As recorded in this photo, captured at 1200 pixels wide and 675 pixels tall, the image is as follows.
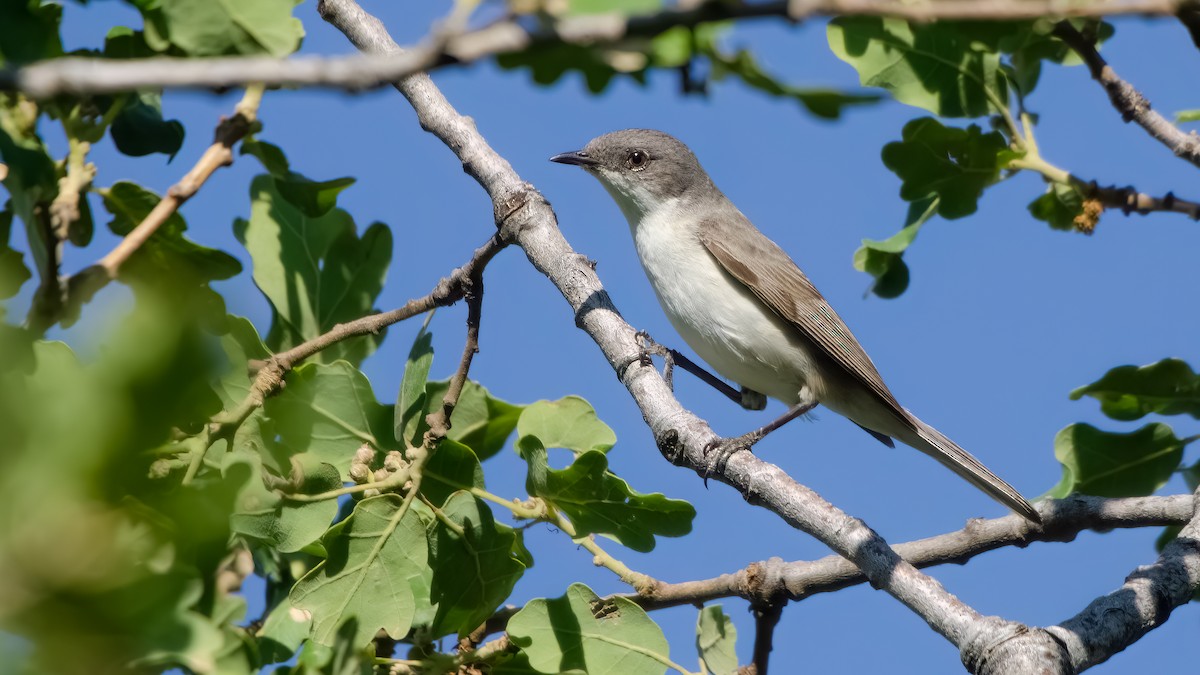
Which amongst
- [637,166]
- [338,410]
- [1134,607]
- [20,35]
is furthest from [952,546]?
[637,166]

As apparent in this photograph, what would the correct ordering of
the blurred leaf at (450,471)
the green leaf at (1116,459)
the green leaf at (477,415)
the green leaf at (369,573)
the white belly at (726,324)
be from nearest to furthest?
the green leaf at (369,573) → the blurred leaf at (450,471) → the green leaf at (477,415) → the green leaf at (1116,459) → the white belly at (726,324)

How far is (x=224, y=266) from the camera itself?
318cm

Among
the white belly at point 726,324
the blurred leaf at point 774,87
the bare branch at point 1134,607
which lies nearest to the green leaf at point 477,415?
the bare branch at point 1134,607

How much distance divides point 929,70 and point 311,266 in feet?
7.54

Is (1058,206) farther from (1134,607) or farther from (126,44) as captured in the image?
(126,44)

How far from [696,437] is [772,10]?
8.21 feet

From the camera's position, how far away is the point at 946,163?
139 inches

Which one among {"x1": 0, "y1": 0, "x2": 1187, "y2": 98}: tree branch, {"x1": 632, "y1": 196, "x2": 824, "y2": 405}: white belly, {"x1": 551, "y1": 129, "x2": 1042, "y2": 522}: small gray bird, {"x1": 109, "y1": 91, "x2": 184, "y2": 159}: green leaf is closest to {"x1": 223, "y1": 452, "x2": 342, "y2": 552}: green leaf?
{"x1": 109, "y1": 91, "x2": 184, "y2": 159}: green leaf

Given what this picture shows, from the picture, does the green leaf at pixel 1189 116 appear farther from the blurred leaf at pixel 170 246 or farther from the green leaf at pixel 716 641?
the blurred leaf at pixel 170 246

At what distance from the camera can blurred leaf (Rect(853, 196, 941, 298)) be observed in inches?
137

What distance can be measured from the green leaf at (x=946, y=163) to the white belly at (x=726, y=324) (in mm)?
2179

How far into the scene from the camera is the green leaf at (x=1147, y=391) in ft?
12.1

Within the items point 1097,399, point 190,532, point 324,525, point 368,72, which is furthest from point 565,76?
point 1097,399

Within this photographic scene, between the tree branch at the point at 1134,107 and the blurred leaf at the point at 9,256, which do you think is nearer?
the blurred leaf at the point at 9,256
